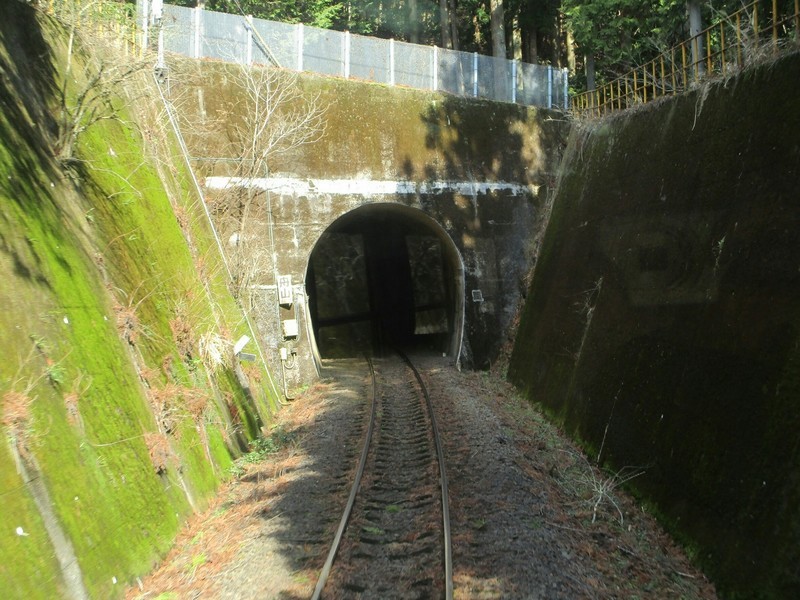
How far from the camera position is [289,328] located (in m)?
14.0

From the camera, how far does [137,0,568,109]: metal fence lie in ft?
47.0

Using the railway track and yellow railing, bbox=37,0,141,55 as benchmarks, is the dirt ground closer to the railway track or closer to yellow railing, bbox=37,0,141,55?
the railway track

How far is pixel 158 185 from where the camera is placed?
1009 cm

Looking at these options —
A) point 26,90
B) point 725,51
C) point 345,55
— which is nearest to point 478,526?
point 26,90

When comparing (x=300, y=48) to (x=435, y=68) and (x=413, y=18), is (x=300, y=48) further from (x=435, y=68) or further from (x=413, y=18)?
(x=413, y=18)

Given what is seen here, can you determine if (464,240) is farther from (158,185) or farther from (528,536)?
(528,536)

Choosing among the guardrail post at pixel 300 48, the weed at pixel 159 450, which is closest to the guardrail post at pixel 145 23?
the guardrail post at pixel 300 48

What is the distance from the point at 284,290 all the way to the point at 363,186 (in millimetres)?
3013

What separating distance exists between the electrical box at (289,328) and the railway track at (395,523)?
3651 mm

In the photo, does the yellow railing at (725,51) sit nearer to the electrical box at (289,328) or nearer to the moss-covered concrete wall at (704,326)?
the moss-covered concrete wall at (704,326)

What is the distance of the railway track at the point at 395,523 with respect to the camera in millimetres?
5320

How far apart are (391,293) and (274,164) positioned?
10.5m

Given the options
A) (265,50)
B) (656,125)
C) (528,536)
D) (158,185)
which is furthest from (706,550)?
(265,50)

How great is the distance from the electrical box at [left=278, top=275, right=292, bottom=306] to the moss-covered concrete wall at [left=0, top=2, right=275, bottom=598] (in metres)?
3.69
